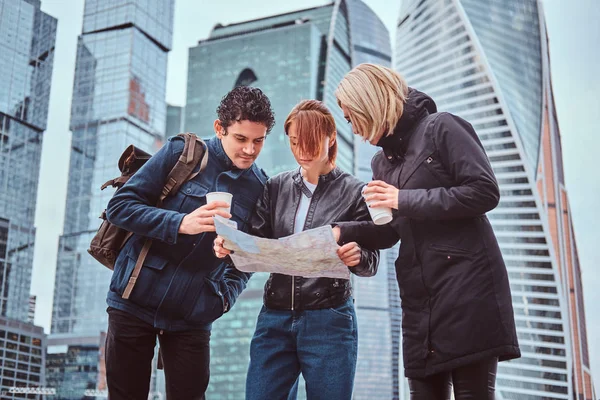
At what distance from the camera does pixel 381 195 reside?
1629mm

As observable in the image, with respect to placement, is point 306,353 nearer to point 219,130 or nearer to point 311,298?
point 311,298

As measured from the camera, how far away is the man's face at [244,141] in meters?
2.08

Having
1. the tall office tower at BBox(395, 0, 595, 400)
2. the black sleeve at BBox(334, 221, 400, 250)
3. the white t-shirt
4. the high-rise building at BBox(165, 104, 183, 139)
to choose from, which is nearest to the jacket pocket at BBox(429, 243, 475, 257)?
the black sleeve at BBox(334, 221, 400, 250)

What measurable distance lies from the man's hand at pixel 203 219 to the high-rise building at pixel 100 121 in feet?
225

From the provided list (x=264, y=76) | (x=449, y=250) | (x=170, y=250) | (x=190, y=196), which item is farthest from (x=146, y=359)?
(x=264, y=76)

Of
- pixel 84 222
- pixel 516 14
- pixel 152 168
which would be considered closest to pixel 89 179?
pixel 84 222

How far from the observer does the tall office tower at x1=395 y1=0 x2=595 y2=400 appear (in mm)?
33000

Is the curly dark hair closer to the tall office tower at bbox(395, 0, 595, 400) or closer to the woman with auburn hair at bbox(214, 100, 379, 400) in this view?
the woman with auburn hair at bbox(214, 100, 379, 400)

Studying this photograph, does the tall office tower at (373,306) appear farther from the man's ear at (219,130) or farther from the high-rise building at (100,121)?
the man's ear at (219,130)

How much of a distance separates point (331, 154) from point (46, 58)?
46174mm

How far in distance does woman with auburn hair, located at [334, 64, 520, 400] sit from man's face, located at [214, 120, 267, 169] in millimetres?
423

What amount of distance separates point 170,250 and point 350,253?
2.15ft

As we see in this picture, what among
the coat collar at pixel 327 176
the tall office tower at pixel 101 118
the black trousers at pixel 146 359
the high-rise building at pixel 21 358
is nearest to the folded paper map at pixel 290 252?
the coat collar at pixel 327 176

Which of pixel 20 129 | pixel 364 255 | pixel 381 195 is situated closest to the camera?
pixel 381 195
